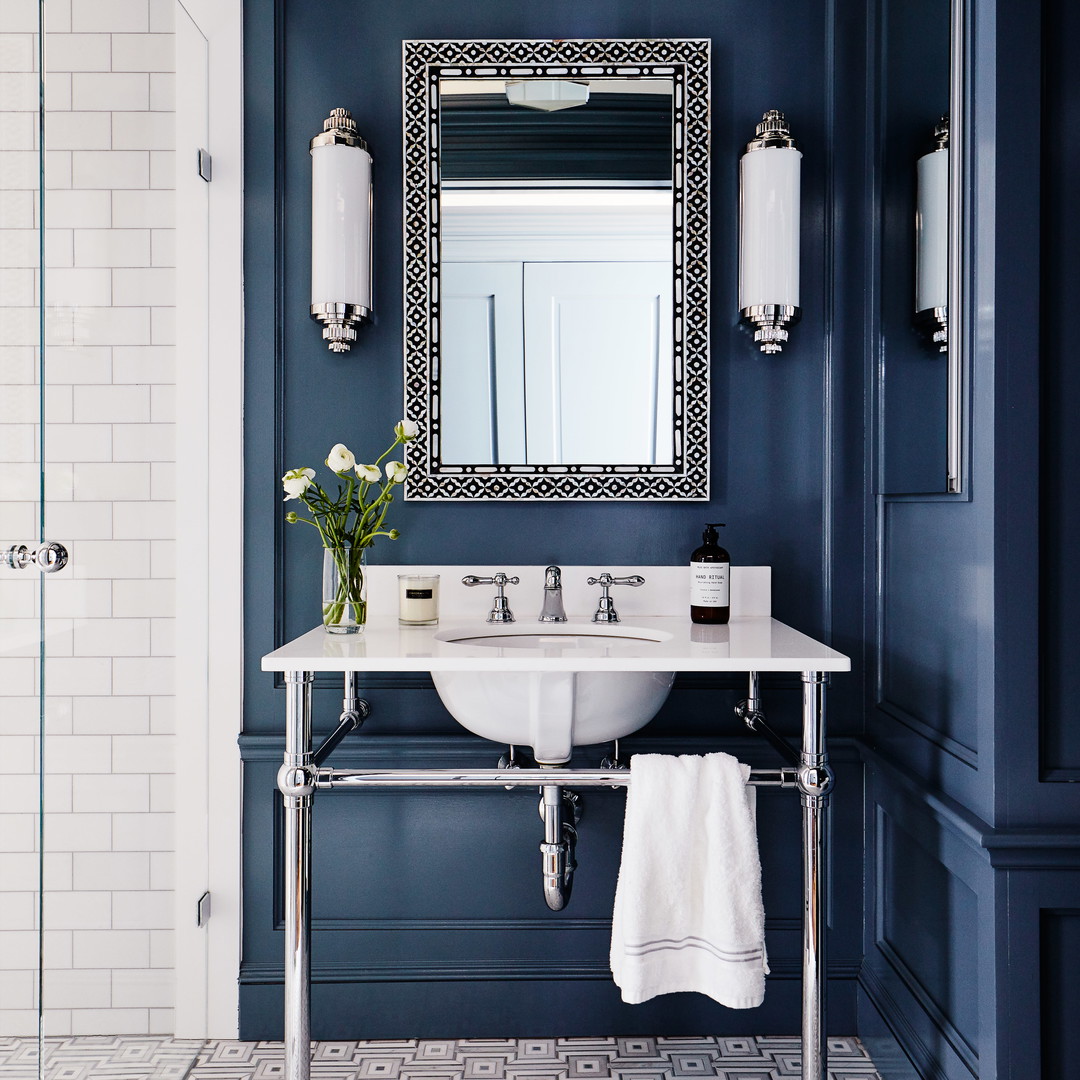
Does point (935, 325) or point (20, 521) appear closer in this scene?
point (20, 521)

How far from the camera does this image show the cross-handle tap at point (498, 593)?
1673 mm

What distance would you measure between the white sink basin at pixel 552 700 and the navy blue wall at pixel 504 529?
0.37m

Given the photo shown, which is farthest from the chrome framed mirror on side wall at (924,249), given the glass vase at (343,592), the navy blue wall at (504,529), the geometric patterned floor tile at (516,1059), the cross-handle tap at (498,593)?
the geometric patterned floor tile at (516,1059)

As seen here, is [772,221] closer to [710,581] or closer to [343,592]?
[710,581]

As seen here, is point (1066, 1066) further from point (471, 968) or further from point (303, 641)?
point (303, 641)

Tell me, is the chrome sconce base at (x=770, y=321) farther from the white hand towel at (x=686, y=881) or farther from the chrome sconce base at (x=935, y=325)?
the white hand towel at (x=686, y=881)

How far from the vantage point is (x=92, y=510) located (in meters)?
1.34

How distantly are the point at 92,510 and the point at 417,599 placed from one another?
56 cm

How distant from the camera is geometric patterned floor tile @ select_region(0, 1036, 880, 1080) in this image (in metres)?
1.64

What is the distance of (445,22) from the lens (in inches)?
71.0

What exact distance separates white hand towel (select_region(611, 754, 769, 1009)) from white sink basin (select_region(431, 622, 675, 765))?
0.34 ft

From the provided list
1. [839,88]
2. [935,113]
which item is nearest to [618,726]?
[935,113]

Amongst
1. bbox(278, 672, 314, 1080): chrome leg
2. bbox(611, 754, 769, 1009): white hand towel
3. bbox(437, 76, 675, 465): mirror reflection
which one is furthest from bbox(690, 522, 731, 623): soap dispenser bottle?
bbox(278, 672, 314, 1080): chrome leg

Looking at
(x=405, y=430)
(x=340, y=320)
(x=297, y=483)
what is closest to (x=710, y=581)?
(x=405, y=430)
